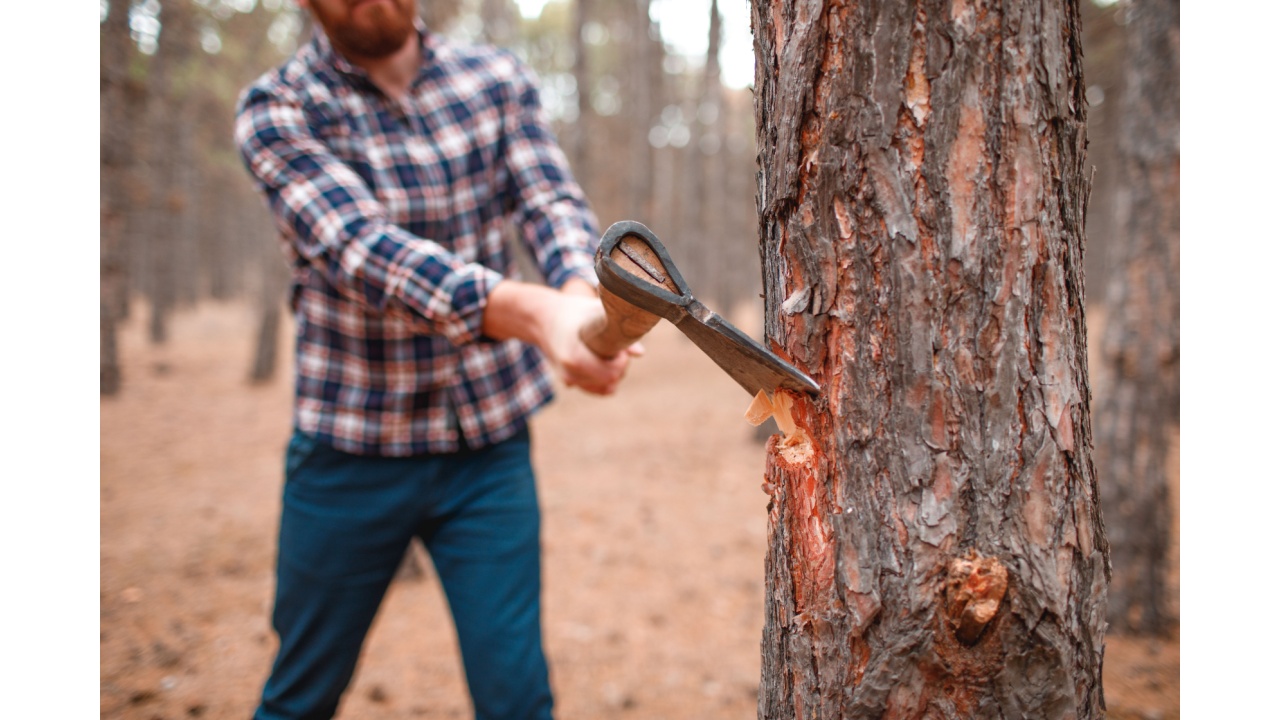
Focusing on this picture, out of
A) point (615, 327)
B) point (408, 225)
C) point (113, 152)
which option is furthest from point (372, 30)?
point (113, 152)

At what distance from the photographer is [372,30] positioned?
1.70 m

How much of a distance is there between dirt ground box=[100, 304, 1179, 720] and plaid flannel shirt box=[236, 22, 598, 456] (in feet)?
5.50

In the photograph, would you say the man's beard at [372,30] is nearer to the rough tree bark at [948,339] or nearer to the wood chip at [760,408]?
the rough tree bark at [948,339]

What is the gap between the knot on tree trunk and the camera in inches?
38.6

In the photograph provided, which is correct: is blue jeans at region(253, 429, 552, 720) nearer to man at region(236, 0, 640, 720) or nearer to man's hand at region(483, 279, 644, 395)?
man at region(236, 0, 640, 720)

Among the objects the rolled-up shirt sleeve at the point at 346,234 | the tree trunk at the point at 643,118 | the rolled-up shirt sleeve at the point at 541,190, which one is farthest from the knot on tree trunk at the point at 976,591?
the tree trunk at the point at 643,118

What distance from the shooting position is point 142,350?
1141 centimetres

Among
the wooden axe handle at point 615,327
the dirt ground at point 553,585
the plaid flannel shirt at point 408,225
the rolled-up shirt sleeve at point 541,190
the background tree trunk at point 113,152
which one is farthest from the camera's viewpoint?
the background tree trunk at point 113,152

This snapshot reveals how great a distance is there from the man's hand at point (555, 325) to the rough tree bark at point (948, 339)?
46cm

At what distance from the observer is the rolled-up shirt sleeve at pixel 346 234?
1.42 m

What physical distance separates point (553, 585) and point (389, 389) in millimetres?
2435

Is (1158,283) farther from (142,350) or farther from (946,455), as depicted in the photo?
(142,350)

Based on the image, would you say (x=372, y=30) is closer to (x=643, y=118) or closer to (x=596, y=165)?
(x=643, y=118)

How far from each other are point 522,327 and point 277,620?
1.02 metres
